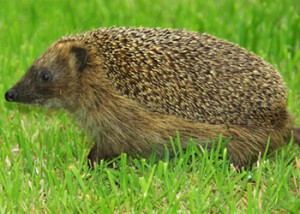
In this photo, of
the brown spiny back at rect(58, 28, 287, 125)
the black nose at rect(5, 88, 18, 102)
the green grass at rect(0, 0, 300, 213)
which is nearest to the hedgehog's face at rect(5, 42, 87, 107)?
the black nose at rect(5, 88, 18, 102)

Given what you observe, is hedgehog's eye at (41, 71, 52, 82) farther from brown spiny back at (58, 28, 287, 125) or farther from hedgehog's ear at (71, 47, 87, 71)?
brown spiny back at (58, 28, 287, 125)

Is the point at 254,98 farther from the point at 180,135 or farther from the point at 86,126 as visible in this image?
the point at 86,126

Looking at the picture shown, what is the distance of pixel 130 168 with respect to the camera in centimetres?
565

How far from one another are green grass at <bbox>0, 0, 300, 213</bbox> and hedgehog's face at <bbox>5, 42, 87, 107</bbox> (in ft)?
1.45

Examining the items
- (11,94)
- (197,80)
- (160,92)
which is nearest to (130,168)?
(160,92)

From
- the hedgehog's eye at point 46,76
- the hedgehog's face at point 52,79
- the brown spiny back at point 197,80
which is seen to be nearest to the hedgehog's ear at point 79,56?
the hedgehog's face at point 52,79

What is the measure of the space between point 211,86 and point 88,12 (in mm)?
4114

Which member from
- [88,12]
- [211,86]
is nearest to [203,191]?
[211,86]

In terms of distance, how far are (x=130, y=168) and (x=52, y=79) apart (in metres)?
1.22

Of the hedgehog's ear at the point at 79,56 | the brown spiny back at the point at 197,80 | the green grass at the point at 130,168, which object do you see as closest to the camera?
the green grass at the point at 130,168

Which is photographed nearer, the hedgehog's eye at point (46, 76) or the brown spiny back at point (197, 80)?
the brown spiny back at point (197, 80)

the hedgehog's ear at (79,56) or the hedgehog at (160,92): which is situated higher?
the hedgehog's ear at (79,56)

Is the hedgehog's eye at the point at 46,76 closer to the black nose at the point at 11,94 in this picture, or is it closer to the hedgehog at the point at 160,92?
the hedgehog at the point at 160,92

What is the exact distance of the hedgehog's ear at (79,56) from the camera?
19.8ft
